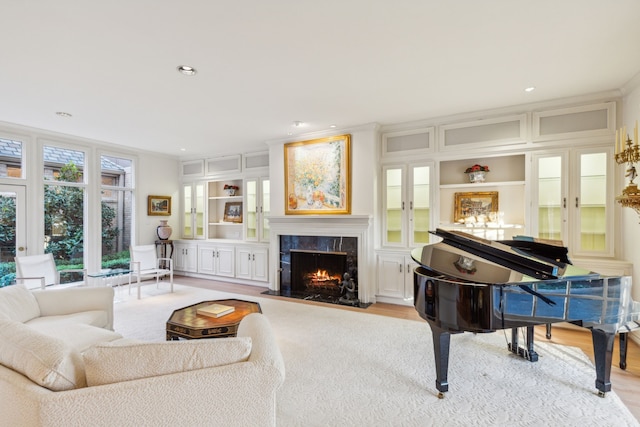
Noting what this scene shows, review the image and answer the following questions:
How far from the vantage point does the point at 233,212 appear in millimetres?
6586

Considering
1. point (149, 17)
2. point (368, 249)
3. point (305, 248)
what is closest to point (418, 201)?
point (368, 249)

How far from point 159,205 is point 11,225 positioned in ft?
7.75

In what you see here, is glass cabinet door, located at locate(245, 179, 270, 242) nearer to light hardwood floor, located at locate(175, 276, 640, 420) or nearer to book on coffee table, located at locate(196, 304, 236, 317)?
light hardwood floor, located at locate(175, 276, 640, 420)

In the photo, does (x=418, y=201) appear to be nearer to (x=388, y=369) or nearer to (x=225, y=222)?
(x=388, y=369)

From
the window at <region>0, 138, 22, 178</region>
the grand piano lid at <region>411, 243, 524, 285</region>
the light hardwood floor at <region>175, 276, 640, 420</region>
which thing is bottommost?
the light hardwood floor at <region>175, 276, 640, 420</region>

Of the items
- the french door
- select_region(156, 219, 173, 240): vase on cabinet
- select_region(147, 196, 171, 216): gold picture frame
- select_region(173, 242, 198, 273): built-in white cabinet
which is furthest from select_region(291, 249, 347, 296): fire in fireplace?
the french door

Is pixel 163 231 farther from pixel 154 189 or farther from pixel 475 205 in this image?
pixel 475 205

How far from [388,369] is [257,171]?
4.38 meters

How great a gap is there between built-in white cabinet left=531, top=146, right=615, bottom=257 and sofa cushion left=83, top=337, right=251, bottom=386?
13.2ft

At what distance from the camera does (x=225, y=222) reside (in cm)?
657

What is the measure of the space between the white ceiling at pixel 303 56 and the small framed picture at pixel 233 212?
2611 millimetres

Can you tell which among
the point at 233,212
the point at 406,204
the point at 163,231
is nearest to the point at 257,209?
the point at 233,212

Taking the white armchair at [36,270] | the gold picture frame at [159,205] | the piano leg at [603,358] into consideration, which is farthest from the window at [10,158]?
the piano leg at [603,358]

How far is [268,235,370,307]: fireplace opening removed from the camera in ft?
15.7
